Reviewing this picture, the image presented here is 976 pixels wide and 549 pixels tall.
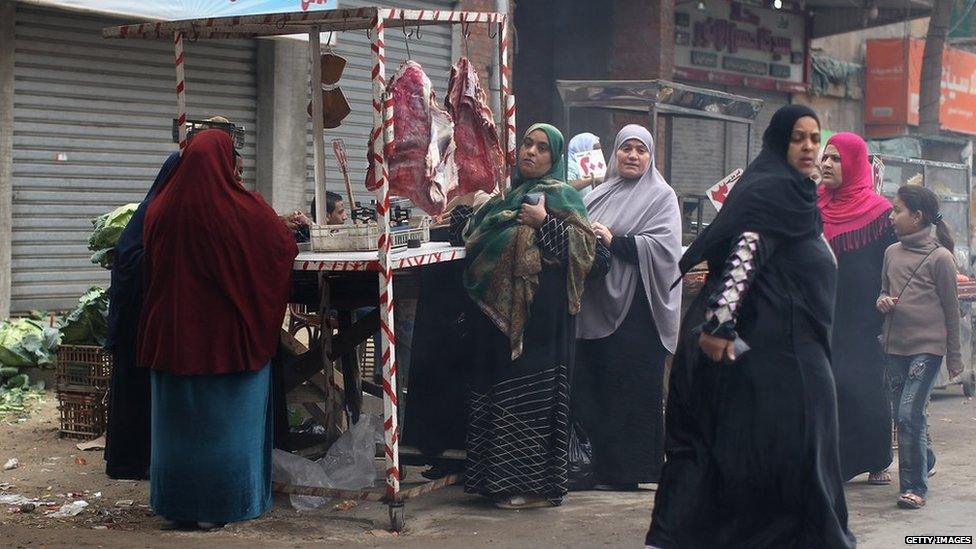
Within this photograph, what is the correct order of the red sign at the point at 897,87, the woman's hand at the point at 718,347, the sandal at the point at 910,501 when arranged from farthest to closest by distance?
the red sign at the point at 897,87 < the sandal at the point at 910,501 < the woman's hand at the point at 718,347

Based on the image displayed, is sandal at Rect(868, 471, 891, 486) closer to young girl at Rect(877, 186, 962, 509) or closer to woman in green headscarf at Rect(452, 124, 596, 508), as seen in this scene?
young girl at Rect(877, 186, 962, 509)

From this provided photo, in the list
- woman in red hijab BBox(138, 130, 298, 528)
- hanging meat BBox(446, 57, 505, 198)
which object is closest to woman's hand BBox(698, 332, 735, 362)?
woman in red hijab BBox(138, 130, 298, 528)

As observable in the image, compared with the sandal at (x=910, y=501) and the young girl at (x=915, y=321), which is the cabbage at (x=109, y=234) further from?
the sandal at (x=910, y=501)

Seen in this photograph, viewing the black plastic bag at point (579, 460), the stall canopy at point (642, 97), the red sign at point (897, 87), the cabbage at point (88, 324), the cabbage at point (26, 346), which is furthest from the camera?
the red sign at point (897, 87)

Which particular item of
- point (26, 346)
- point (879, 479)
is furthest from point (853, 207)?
point (26, 346)

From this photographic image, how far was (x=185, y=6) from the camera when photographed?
10.9m

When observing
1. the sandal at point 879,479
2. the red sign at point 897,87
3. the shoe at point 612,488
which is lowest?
the sandal at point 879,479

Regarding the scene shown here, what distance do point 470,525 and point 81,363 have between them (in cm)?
301

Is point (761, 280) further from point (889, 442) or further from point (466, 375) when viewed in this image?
point (889, 442)

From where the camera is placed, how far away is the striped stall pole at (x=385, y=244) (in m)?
5.82

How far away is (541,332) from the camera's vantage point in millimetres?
6535

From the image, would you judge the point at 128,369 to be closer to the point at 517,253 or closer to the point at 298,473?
the point at 298,473

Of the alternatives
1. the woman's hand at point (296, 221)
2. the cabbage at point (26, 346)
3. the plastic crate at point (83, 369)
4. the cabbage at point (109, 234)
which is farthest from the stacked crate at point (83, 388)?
the woman's hand at point (296, 221)

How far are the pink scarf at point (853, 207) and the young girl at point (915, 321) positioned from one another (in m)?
0.22
